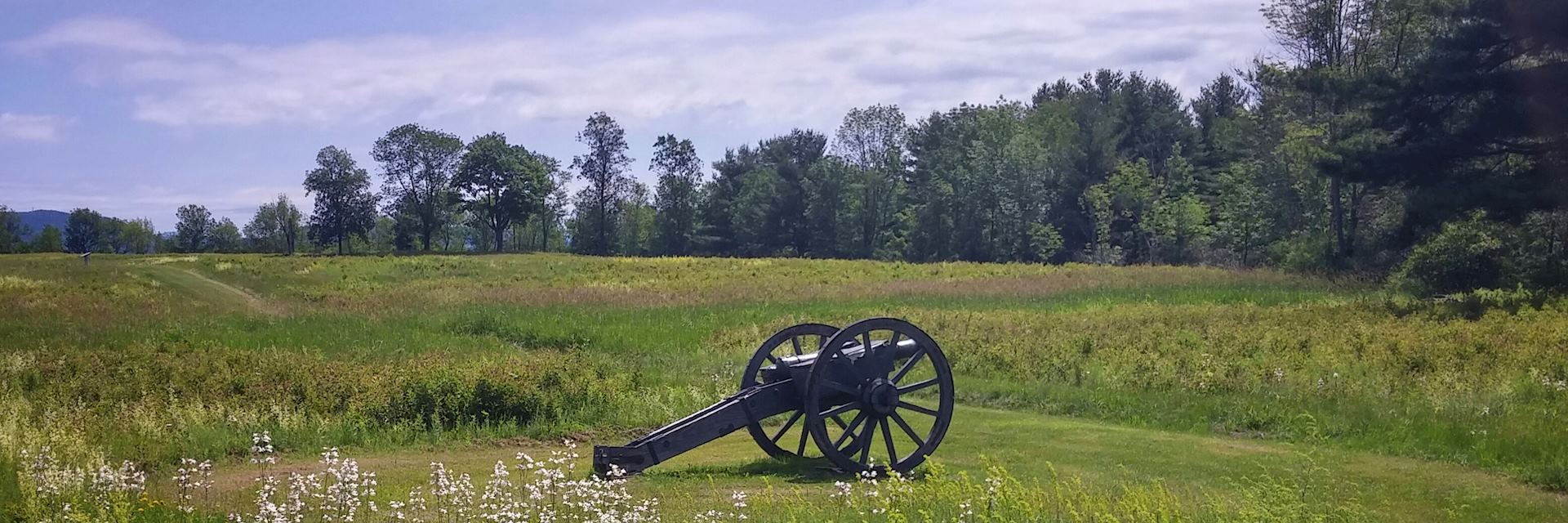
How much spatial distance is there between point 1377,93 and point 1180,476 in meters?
22.3

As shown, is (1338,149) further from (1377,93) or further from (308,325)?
(308,325)

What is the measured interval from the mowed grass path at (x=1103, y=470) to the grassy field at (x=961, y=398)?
5 cm

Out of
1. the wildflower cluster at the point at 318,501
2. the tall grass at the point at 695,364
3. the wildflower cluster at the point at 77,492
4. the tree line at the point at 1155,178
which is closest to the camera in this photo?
the wildflower cluster at the point at 318,501

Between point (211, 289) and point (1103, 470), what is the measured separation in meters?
41.0

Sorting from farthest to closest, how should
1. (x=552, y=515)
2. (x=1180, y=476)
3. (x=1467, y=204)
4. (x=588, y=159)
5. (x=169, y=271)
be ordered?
(x=588, y=159)
(x=169, y=271)
(x=1467, y=204)
(x=1180, y=476)
(x=552, y=515)

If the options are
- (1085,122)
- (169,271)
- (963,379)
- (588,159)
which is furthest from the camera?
(588,159)

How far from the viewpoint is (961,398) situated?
17109 millimetres

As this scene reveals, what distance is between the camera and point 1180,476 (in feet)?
35.5

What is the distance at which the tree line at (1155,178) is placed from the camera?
89.2ft

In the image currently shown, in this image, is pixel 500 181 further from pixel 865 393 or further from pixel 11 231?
pixel 865 393

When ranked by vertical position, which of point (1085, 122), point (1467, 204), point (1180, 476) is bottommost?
point (1180, 476)

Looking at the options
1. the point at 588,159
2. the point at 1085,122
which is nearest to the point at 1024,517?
the point at 1085,122

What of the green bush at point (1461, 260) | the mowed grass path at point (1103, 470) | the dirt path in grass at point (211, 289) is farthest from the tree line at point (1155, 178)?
the dirt path in grass at point (211, 289)

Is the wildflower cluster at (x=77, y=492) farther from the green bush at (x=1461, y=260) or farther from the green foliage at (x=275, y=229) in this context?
the green foliage at (x=275, y=229)
